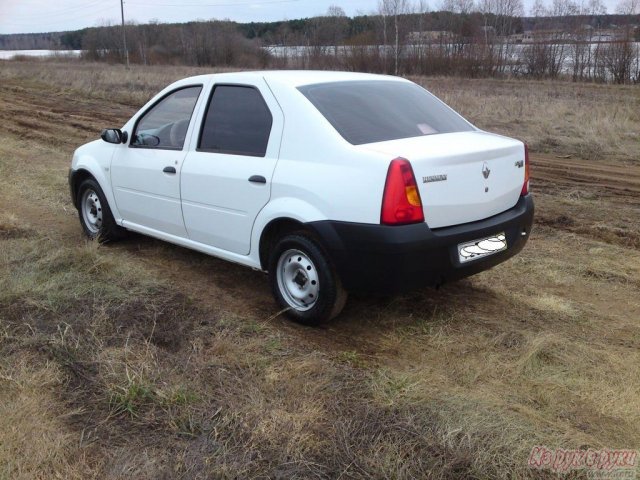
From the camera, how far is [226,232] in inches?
188

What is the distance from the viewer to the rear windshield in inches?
167

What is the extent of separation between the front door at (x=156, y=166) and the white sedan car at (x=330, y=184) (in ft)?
0.05

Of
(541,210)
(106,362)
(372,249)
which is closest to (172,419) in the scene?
(106,362)

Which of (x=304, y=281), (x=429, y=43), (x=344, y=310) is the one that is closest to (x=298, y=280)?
(x=304, y=281)

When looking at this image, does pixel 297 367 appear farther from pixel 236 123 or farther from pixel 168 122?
pixel 168 122

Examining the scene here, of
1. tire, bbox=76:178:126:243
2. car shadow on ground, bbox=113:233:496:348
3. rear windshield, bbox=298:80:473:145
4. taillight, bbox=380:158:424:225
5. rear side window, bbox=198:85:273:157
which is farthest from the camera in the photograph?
tire, bbox=76:178:126:243

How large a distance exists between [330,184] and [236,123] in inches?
46.8

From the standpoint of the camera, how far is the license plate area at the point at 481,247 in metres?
4.10

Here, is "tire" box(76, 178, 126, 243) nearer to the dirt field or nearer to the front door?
the dirt field

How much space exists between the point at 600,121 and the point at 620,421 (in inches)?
503

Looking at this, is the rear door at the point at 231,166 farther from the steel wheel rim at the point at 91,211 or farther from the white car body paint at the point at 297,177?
the steel wheel rim at the point at 91,211

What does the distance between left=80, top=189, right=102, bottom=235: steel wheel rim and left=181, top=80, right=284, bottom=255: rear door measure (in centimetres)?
168

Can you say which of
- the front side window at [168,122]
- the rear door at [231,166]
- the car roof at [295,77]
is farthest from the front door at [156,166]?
the car roof at [295,77]

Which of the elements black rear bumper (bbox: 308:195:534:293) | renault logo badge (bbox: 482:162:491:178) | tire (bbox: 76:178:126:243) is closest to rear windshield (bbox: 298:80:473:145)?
renault logo badge (bbox: 482:162:491:178)
